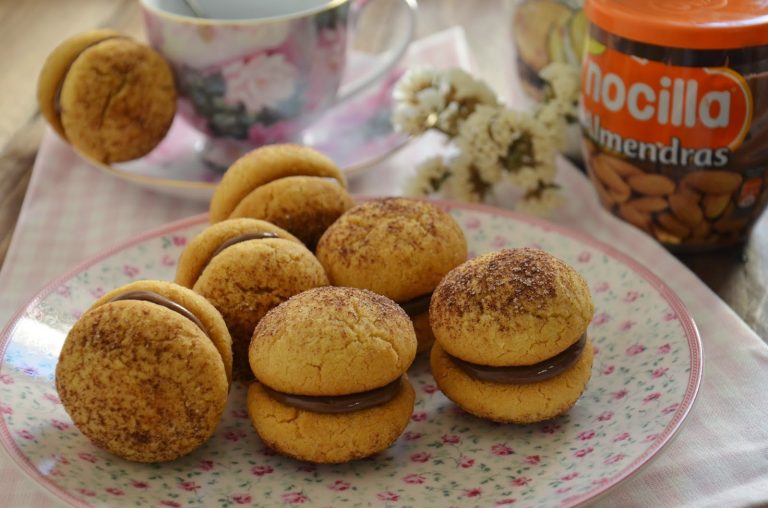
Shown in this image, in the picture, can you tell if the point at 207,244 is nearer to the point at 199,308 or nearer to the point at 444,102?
the point at 199,308

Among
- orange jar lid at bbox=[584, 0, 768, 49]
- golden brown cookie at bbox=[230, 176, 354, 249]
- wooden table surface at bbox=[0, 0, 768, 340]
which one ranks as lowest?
wooden table surface at bbox=[0, 0, 768, 340]

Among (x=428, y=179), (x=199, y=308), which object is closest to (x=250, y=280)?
(x=199, y=308)

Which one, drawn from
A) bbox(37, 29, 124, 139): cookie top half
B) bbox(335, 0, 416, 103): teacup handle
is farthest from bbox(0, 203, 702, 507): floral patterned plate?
bbox(335, 0, 416, 103): teacup handle

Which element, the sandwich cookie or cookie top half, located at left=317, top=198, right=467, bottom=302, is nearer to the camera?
the sandwich cookie

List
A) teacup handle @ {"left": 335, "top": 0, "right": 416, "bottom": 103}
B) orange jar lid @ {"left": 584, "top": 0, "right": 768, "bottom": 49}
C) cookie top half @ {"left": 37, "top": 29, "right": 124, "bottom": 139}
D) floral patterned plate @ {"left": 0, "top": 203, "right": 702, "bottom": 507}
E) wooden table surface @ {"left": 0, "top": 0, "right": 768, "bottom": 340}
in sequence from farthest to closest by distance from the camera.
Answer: teacup handle @ {"left": 335, "top": 0, "right": 416, "bottom": 103} → cookie top half @ {"left": 37, "top": 29, "right": 124, "bottom": 139} → wooden table surface @ {"left": 0, "top": 0, "right": 768, "bottom": 340} → orange jar lid @ {"left": 584, "top": 0, "right": 768, "bottom": 49} → floral patterned plate @ {"left": 0, "top": 203, "right": 702, "bottom": 507}

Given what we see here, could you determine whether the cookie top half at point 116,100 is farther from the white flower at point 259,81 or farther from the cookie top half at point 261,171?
the cookie top half at point 261,171

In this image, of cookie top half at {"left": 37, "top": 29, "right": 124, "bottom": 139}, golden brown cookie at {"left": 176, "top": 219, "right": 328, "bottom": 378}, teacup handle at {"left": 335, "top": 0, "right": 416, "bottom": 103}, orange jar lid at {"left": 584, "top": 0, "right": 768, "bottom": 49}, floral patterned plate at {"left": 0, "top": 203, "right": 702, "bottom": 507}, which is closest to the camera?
floral patterned plate at {"left": 0, "top": 203, "right": 702, "bottom": 507}

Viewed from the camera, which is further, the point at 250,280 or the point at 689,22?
the point at 689,22

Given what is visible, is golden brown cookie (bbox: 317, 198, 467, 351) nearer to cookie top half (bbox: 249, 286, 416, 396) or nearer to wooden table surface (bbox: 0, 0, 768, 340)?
cookie top half (bbox: 249, 286, 416, 396)
